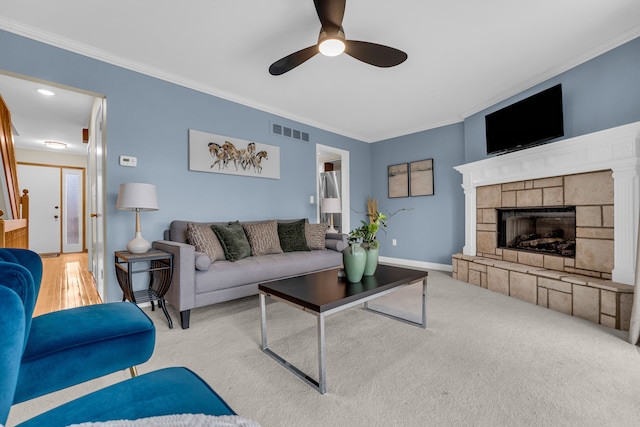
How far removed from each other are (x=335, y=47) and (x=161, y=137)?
2093 millimetres

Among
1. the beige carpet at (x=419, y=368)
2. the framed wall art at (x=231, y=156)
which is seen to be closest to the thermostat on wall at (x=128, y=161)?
the framed wall art at (x=231, y=156)

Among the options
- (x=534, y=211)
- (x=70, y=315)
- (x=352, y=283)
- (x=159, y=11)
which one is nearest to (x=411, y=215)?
(x=534, y=211)

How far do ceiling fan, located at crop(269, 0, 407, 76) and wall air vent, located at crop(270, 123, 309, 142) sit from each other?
163 centimetres

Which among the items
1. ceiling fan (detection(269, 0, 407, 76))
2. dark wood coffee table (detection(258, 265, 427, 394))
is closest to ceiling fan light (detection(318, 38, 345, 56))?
ceiling fan (detection(269, 0, 407, 76))

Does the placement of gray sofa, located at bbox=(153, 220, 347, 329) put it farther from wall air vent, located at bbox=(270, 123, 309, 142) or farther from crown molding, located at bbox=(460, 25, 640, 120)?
crown molding, located at bbox=(460, 25, 640, 120)

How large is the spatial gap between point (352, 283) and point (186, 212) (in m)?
2.20

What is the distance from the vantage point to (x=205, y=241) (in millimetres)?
2783

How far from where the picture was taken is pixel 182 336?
7.16 ft

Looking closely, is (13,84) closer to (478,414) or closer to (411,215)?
(478,414)

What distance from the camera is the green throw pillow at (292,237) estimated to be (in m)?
3.53

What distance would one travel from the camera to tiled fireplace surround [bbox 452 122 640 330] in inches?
92.8

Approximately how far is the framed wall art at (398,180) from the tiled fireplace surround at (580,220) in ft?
5.14

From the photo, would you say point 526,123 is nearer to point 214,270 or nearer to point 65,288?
point 214,270

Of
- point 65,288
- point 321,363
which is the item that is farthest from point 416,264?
point 65,288
